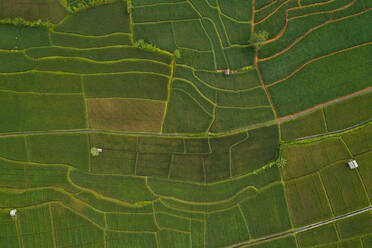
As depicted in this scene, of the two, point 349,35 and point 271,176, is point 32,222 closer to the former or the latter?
point 271,176

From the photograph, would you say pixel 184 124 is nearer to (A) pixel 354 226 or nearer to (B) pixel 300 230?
(B) pixel 300 230

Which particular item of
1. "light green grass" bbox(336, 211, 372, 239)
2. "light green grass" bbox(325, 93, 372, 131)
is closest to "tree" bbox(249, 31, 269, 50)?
"light green grass" bbox(325, 93, 372, 131)

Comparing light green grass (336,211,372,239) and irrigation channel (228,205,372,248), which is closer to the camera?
irrigation channel (228,205,372,248)

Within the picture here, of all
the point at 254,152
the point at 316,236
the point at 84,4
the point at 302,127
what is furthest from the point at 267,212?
the point at 84,4

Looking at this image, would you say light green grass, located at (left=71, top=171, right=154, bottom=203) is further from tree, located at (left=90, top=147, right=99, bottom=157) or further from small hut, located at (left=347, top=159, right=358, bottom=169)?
small hut, located at (left=347, top=159, right=358, bottom=169)

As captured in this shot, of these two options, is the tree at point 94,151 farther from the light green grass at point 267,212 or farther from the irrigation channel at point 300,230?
the irrigation channel at point 300,230

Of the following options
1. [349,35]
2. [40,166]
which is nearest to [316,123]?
[349,35]
